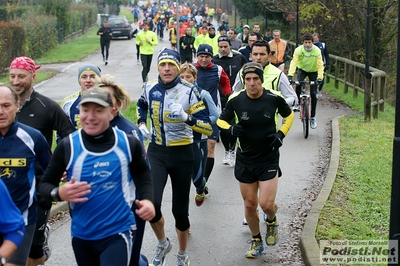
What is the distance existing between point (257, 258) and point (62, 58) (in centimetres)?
3138

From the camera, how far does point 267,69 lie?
341 inches

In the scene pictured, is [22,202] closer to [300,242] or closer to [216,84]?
[300,242]

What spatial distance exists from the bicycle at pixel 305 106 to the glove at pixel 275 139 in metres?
7.51

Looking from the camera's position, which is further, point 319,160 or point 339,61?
point 339,61

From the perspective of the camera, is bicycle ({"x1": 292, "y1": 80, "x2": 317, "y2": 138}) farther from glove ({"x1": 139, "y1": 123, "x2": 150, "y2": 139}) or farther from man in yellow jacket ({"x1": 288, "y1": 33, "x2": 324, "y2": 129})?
glove ({"x1": 139, "y1": 123, "x2": 150, "y2": 139})

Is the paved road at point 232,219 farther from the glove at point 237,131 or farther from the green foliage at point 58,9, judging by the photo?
the green foliage at point 58,9

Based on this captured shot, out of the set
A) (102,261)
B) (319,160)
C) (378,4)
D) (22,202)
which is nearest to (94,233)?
(102,261)

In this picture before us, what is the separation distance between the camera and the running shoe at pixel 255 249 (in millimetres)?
7478

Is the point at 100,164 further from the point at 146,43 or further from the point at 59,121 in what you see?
the point at 146,43

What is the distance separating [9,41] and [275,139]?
2408 centimetres

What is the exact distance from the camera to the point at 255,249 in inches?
295

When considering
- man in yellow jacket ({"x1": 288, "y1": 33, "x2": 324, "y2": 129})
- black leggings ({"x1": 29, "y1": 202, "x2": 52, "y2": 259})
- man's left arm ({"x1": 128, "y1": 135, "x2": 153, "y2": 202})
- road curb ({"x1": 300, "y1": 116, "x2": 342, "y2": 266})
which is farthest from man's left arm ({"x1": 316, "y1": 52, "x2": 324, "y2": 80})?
man's left arm ({"x1": 128, "y1": 135, "x2": 153, "y2": 202})

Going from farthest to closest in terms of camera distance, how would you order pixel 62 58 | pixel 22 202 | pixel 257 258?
pixel 62 58
pixel 257 258
pixel 22 202

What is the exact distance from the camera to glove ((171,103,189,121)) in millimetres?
6758
